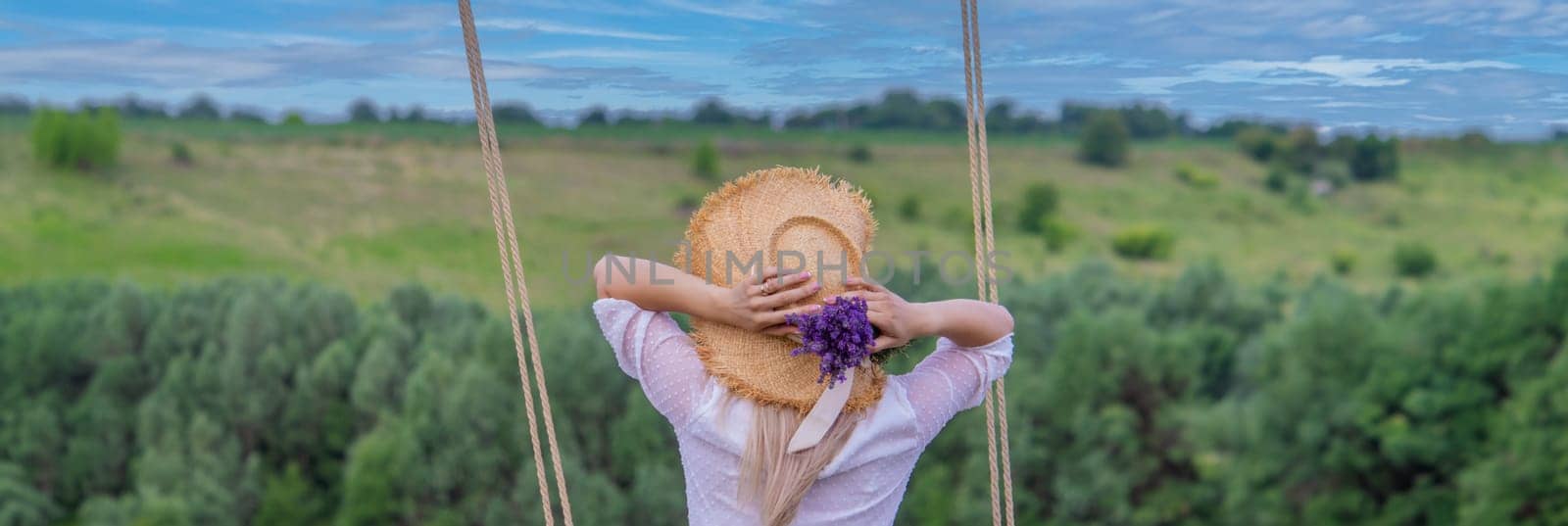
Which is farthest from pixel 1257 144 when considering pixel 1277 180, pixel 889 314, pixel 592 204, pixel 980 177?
pixel 889 314

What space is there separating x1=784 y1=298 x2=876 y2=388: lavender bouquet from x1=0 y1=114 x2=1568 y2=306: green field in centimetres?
889

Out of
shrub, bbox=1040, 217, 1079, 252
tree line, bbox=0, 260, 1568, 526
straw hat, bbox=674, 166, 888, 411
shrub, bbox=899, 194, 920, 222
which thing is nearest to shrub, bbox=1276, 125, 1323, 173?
tree line, bbox=0, 260, 1568, 526

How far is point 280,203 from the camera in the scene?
12.6 m

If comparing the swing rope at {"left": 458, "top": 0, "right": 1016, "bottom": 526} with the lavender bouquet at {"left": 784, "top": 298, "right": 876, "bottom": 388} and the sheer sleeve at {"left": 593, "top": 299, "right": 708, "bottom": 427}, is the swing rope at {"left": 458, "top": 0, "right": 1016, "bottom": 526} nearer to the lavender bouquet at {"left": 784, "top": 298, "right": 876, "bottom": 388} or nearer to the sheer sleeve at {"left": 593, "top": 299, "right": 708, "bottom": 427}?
Answer: the sheer sleeve at {"left": 593, "top": 299, "right": 708, "bottom": 427}

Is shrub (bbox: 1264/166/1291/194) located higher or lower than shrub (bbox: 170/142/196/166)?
lower

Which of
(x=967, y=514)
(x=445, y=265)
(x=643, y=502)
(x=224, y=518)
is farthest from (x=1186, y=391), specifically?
(x=224, y=518)

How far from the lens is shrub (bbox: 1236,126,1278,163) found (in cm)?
1167

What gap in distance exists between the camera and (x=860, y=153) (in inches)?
428

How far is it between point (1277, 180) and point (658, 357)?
11403 mm

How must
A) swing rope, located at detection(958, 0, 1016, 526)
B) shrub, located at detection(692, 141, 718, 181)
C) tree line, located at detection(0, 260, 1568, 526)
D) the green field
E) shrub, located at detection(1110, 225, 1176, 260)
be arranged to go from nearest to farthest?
swing rope, located at detection(958, 0, 1016, 526) → tree line, located at detection(0, 260, 1568, 526) → the green field → shrub, located at detection(692, 141, 718, 181) → shrub, located at detection(1110, 225, 1176, 260)

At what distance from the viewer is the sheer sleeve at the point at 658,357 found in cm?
135

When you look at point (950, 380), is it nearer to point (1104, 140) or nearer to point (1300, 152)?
point (1104, 140)

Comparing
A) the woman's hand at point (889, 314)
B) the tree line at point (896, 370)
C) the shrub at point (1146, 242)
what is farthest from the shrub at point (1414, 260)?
the woman's hand at point (889, 314)

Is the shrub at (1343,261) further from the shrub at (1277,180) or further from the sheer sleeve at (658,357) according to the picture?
the sheer sleeve at (658,357)
